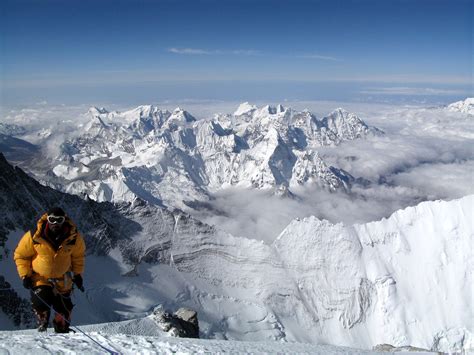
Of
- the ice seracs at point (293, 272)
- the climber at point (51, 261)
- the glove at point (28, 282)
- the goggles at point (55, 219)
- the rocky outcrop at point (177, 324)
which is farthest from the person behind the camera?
the ice seracs at point (293, 272)

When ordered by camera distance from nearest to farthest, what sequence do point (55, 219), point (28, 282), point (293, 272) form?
1. point (55, 219)
2. point (28, 282)
3. point (293, 272)

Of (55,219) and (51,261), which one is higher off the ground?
(55,219)

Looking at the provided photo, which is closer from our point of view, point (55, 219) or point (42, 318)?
point (55, 219)

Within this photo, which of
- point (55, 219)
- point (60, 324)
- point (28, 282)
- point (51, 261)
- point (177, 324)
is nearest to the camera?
point (55, 219)

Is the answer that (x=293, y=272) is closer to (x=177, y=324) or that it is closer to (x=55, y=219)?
(x=177, y=324)

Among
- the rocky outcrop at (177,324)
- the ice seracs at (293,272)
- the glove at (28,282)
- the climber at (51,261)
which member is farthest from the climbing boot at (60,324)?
the ice seracs at (293,272)

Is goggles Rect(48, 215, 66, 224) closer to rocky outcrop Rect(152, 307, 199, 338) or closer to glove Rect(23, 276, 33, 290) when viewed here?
glove Rect(23, 276, 33, 290)

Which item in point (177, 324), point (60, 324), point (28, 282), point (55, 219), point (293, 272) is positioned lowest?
point (293, 272)

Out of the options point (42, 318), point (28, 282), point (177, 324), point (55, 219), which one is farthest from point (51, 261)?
point (177, 324)

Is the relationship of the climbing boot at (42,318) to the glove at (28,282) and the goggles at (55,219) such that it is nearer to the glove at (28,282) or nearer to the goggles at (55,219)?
the glove at (28,282)
